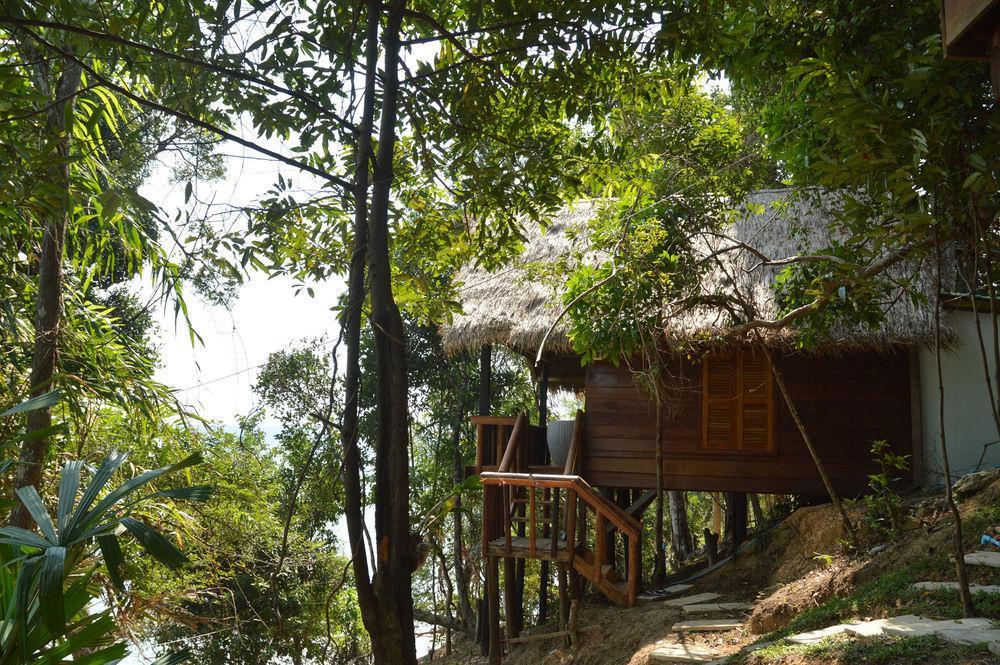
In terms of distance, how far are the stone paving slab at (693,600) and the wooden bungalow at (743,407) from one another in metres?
0.53

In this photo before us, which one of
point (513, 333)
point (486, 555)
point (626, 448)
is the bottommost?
point (486, 555)

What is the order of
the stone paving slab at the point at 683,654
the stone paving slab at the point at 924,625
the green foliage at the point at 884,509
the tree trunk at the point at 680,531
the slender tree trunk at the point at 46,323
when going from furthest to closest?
the tree trunk at the point at 680,531 < the green foliage at the point at 884,509 < the stone paving slab at the point at 683,654 < the slender tree trunk at the point at 46,323 < the stone paving slab at the point at 924,625

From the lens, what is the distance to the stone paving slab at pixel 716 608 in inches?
245

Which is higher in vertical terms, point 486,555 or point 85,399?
point 85,399

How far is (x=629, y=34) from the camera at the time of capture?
3701 mm

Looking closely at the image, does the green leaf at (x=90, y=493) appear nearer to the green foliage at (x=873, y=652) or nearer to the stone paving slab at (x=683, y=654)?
the green foliage at (x=873, y=652)

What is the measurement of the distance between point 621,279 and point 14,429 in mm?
3797

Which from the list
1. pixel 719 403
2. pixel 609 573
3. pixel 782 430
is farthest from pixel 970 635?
pixel 719 403

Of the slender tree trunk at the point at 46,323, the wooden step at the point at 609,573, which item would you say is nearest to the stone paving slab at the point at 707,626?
the wooden step at the point at 609,573

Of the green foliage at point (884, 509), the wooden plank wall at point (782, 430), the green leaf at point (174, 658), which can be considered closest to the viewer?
the green leaf at point (174, 658)

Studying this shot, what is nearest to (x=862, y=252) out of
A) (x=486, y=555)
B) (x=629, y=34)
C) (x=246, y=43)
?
(x=629, y=34)

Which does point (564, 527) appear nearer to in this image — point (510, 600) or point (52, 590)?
point (510, 600)

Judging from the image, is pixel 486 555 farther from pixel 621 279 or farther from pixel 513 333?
pixel 621 279

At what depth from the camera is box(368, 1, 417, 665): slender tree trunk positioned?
2.69 metres
